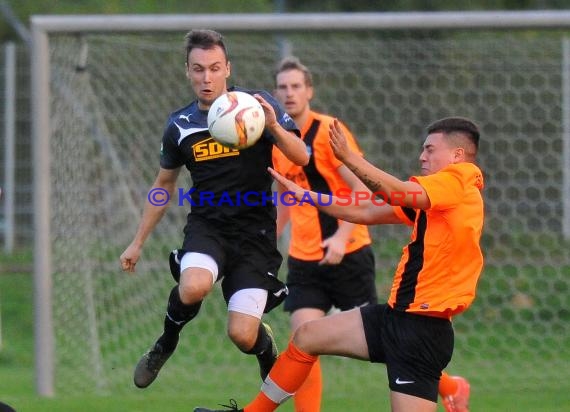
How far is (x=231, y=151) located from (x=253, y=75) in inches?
155

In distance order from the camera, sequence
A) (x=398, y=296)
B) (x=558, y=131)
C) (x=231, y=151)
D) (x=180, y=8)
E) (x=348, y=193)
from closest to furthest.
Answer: (x=398, y=296)
(x=231, y=151)
(x=348, y=193)
(x=558, y=131)
(x=180, y=8)

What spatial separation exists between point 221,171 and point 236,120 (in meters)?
0.71

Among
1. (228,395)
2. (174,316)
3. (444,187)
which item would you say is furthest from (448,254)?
(228,395)

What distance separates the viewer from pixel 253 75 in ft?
A: 31.1

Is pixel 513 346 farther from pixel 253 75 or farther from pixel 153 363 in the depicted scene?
pixel 153 363

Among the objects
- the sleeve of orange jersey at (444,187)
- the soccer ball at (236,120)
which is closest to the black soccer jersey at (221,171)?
the soccer ball at (236,120)

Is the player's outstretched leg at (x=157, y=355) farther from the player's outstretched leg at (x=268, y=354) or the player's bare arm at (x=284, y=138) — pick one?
the player's bare arm at (x=284, y=138)

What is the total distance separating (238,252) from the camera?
571 cm

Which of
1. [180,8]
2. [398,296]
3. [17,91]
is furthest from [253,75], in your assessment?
[180,8]

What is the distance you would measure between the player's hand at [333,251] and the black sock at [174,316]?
36.3 inches

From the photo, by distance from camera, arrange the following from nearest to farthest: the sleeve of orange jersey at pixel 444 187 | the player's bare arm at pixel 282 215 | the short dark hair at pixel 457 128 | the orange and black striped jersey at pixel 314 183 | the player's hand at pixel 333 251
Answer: the sleeve of orange jersey at pixel 444 187
the short dark hair at pixel 457 128
the player's hand at pixel 333 251
the orange and black striped jersey at pixel 314 183
the player's bare arm at pixel 282 215

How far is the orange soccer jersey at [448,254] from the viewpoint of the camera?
512cm

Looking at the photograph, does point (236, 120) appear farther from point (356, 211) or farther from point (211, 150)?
point (356, 211)

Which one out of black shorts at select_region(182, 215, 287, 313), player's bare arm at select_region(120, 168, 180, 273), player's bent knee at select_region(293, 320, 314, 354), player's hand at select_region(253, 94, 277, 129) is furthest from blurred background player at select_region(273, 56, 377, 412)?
player's hand at select_region(253, 94, 277, 129)
